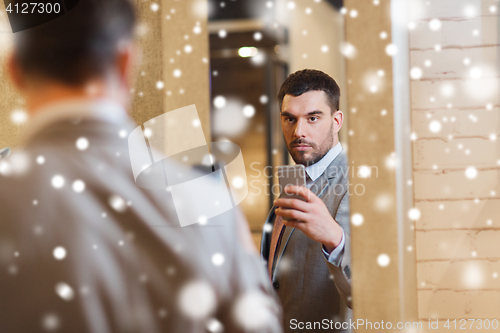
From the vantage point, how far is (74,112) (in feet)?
1.99

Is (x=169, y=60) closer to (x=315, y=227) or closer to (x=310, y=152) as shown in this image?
(x=310, y=152)

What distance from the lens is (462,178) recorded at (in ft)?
2.84

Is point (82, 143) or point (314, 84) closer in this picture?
point (82, 143)

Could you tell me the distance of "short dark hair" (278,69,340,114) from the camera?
811 mm

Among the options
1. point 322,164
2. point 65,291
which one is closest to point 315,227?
point 322,164

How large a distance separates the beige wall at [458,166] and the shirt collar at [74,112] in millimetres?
656

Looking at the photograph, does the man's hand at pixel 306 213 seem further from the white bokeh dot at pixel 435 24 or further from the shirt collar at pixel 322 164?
the white bokeh dot at pixel 435 24

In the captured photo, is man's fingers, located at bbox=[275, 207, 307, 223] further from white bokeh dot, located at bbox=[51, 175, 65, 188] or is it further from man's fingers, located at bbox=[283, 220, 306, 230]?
white bokeh dot, located at bbox=[51, 175, 65, 188]

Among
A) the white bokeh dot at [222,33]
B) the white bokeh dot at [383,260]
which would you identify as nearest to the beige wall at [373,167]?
the white bokeh dot at [383,260]

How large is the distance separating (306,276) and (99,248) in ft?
1.37

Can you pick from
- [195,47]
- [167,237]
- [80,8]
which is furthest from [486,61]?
[80,8]

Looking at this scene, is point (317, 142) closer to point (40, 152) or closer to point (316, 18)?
point (316, 18)

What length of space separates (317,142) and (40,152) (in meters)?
0.52

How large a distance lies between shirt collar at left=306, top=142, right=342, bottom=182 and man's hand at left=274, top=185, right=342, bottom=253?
0.13 feet
